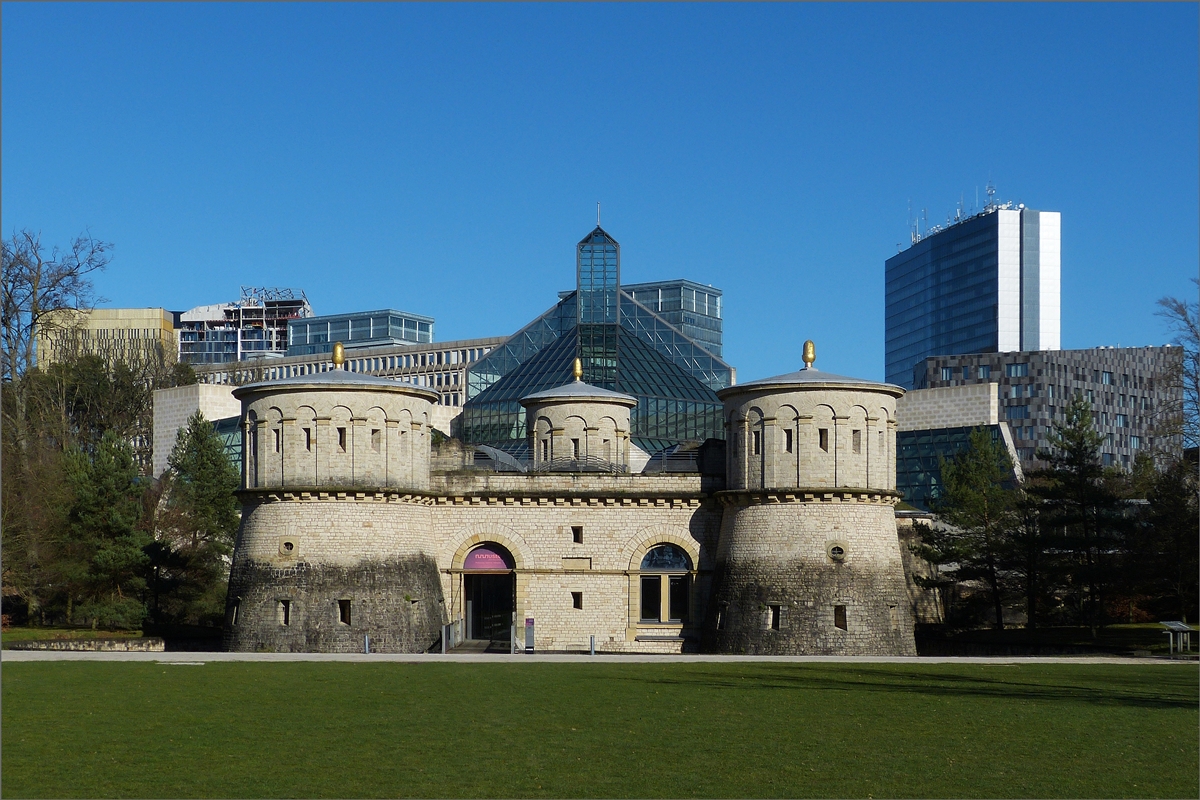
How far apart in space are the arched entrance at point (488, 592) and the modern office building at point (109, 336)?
21.3m

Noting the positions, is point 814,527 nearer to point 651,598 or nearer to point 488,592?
point 651,598

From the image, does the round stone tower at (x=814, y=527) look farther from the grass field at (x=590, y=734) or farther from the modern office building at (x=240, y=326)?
the modern office building at (x=240, y=326)

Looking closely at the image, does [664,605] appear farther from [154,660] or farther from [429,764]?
[429,764]

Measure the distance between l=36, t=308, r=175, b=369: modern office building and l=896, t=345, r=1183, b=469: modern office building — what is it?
66096mm

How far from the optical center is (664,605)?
1709 inches

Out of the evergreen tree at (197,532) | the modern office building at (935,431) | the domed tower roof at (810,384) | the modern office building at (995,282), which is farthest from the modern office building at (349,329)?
the domed tower roof at (810,384)

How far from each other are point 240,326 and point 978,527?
142 m

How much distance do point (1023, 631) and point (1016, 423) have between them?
8647cm

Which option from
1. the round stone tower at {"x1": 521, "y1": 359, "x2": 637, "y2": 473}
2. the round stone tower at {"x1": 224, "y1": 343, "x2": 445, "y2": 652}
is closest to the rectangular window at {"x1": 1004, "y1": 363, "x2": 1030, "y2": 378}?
the round stone tower at {"x1": 521, "y1": 359, "x2": 637, "y2": 473}

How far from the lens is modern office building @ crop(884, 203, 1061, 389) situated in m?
174

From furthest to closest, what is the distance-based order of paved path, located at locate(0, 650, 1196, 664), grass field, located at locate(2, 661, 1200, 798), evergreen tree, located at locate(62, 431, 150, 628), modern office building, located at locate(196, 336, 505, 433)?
modern office building, located at locate(196, 336, 505, 433), evergreen tree, located at locate(62, 431, 150, 628), paved path, located at locate(0, 650, 1196, 664), grass field, located at locate(2, 661, 1200, 798)

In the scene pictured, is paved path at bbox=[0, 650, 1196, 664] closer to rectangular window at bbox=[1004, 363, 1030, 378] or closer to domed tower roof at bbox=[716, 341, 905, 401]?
domed tower roof at bbox=[716, 341, 905, 401]

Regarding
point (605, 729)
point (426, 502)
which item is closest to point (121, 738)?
point (605, 729)

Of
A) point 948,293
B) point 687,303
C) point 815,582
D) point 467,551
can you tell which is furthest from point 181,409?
point 948,293
